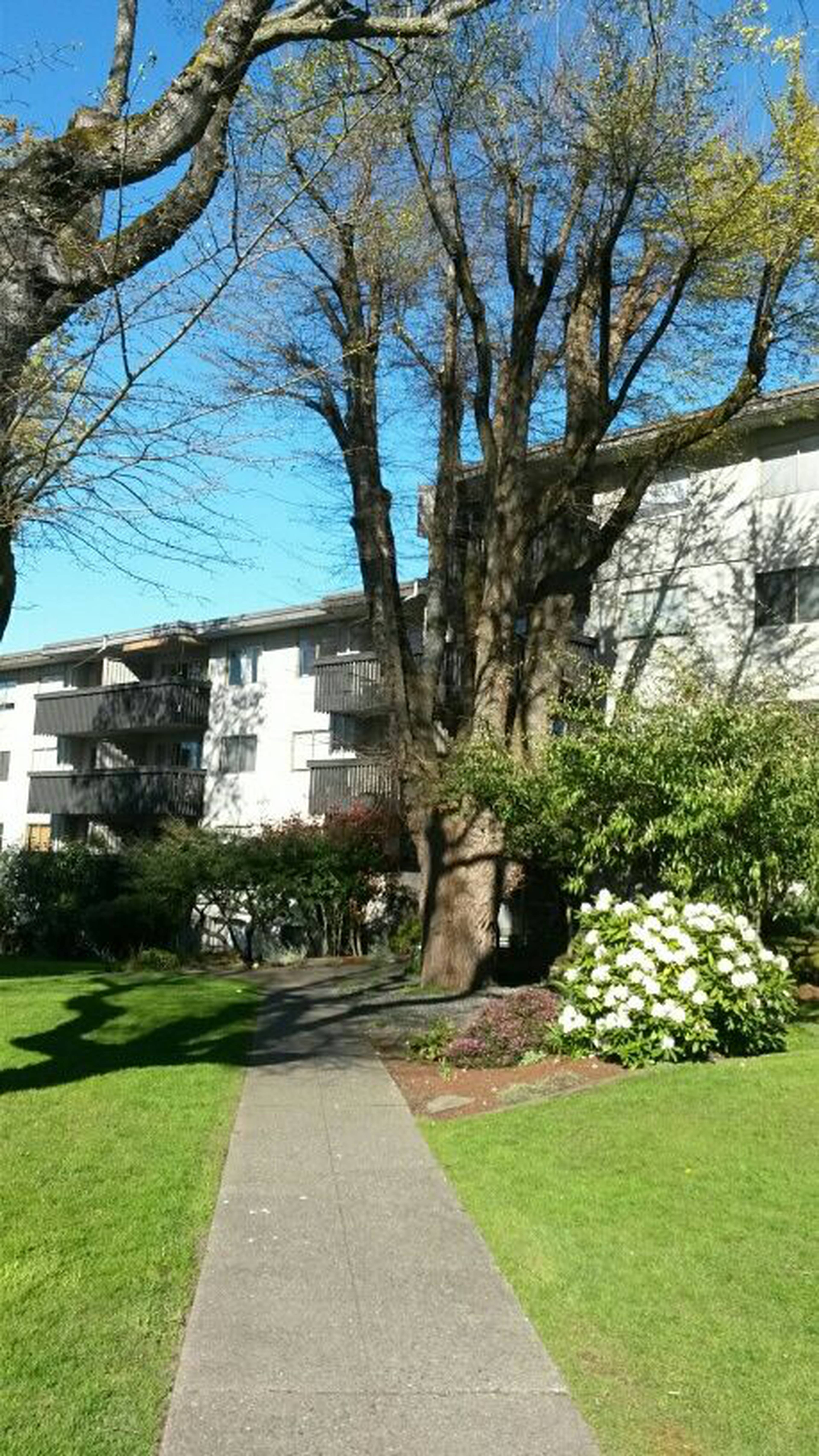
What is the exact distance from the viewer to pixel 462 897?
656 inches

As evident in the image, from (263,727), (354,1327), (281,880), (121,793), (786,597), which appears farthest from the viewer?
(121,793)

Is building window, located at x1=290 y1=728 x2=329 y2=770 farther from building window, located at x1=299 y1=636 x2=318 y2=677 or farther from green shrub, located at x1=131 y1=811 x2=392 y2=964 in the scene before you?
green shrub, located at x1=131 y1=811 x2=392 y2=964

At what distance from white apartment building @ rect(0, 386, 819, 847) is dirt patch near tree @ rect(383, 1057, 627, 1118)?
530 cm

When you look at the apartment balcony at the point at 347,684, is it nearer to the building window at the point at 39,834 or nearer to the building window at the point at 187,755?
the building window at the point at 187,755

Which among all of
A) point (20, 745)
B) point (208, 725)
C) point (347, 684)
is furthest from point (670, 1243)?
point (20, 745)

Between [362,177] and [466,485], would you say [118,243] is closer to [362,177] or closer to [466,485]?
[362,177]

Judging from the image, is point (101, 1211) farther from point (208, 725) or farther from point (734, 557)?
point (208, 725)

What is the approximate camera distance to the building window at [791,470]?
71.5ft

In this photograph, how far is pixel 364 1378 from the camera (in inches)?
164

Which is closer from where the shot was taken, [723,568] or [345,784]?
[723,568]

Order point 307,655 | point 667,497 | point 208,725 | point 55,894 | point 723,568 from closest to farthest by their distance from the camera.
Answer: point 723,568, point 667,497, point 55,894, point 307,655, point 208,725

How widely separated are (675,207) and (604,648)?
10591mm

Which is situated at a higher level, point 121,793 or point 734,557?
point 734,557

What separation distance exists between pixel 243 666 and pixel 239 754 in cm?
241
